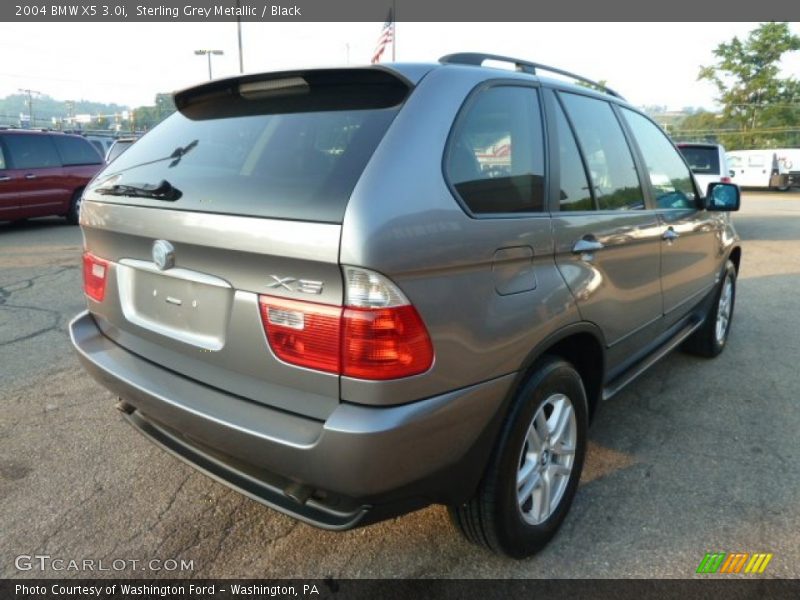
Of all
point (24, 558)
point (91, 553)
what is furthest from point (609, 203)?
point (24, 558)

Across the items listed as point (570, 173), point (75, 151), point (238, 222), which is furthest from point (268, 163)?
point (75, 151)

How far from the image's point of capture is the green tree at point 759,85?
40500 millimetres

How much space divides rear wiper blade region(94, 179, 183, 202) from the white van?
1173 inches

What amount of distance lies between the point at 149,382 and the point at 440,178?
50.7 inches

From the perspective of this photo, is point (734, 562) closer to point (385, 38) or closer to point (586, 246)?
point (586, 246)

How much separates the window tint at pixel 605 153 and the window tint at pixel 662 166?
258 mm

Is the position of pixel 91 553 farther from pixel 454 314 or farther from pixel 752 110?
pixel 752 110

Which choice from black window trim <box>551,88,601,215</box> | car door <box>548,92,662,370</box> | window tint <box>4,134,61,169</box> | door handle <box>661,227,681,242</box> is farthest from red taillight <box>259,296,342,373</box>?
window tint <box>4,134,61,169</box>

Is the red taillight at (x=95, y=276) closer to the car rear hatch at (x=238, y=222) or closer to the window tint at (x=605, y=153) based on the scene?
the car rear hatch at (x=238, y=222)

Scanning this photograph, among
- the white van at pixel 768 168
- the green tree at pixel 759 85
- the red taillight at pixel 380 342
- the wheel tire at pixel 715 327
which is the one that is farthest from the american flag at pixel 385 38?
the green tree at pixel 759 85

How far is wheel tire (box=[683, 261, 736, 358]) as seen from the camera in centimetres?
452

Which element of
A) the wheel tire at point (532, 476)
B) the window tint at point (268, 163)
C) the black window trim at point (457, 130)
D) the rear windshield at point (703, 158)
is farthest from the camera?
the rear windshield at point (703, 158)

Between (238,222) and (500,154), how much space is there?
0.99 meters

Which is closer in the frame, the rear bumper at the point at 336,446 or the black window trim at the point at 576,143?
the rear bumper at the point at 336,446
